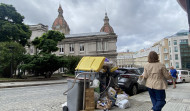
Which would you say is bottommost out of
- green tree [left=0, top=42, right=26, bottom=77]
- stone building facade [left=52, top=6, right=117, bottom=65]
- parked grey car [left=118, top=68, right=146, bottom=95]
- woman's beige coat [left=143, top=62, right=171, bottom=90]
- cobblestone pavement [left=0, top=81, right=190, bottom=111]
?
cobblestone pavement [left=0, top=81, right=190, bottom=111]

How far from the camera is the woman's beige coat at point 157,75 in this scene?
425 centimetres


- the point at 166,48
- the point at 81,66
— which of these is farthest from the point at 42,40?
the point at 166,48

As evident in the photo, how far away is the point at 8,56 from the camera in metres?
20.2

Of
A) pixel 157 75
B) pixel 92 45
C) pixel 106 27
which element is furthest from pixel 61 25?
pixel 157 75

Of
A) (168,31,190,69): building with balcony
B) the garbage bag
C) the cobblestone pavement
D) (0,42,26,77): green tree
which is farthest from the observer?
(168,31,190,69): building with balcony

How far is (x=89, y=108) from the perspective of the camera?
4988 millimetres

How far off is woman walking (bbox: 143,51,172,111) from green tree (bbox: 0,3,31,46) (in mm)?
24110

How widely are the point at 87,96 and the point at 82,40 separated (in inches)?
1472

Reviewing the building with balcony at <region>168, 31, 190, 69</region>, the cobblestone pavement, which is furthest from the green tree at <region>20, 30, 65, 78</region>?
the building with balcony at <region>168, 31, 190, 69</region>

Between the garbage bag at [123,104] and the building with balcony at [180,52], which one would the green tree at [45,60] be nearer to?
the garbage bag at [123,104]

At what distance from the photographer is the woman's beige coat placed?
4.25 metres

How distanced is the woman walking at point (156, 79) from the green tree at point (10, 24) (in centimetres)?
2411

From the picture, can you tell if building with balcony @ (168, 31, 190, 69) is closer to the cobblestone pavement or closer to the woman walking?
the cobblestone pavement

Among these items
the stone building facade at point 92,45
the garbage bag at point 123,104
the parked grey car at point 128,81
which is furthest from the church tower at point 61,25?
the garbage bag at point 123,104
